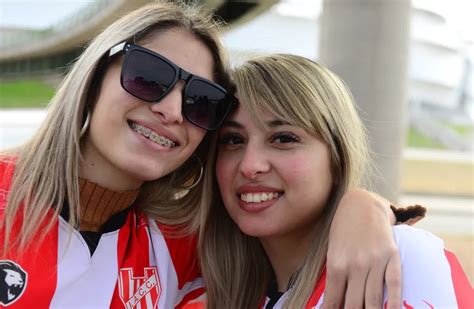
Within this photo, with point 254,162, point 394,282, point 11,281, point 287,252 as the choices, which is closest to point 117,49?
point 254,162

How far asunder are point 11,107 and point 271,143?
3791 centimetres

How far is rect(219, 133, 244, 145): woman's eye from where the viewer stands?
221cm

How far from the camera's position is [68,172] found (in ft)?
6.74

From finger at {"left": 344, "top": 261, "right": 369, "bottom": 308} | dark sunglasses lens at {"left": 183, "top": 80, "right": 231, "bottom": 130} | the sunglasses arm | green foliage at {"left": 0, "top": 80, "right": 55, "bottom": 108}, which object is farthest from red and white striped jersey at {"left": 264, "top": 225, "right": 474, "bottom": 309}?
green foliage at {"left": 0, "top": 80, "right": 55, "bottom": 108}

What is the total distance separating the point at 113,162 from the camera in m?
2.08

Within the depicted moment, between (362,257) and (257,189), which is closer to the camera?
(362,257)

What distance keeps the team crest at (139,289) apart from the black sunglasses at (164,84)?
64 cm

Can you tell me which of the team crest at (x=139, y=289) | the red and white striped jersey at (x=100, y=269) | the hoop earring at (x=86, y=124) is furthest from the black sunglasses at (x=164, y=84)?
the team crest at (x=139, y=289)

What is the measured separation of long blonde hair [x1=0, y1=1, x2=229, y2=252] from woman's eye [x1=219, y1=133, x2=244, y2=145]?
179 mm

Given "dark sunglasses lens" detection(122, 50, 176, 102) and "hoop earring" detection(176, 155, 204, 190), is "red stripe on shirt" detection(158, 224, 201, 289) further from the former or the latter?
"dark sunglasses lens" detection(122, 50, 176, 102)

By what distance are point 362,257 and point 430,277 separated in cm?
22

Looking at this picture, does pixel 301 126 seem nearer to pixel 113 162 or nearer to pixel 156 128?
pixel 156 128

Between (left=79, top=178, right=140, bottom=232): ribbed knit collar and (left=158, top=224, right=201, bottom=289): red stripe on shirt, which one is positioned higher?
(left=79, top=178, right=140, bottom=232): ribbed knit collar

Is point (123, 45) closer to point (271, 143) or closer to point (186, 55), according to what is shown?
point (186, 55)
